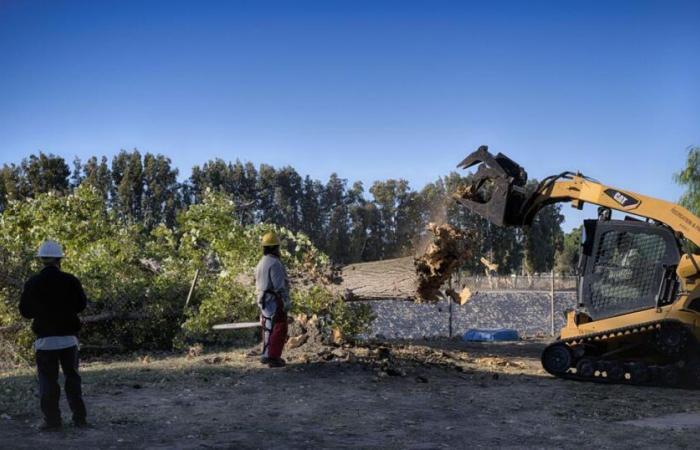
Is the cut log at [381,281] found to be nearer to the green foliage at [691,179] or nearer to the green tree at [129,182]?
the green foliage at [691,179]

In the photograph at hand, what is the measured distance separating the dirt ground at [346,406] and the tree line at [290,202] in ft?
87.6

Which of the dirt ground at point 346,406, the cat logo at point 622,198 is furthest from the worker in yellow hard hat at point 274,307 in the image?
the cat logo at point 622,198

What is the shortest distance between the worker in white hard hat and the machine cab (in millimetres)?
6274

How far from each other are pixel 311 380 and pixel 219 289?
13.6ft

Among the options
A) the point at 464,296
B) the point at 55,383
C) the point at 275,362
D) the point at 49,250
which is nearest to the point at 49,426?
the point at 55,383

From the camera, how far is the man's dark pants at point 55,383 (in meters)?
5.92

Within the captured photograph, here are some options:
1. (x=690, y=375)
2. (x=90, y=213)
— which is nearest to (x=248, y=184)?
(x=90, y=213)

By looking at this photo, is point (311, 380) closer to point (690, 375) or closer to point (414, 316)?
point (690, 375)

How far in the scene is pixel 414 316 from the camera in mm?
23188

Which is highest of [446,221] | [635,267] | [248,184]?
[248,184]

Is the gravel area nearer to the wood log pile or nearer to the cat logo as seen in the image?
the wood log pile

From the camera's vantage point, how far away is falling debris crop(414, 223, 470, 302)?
426 inches

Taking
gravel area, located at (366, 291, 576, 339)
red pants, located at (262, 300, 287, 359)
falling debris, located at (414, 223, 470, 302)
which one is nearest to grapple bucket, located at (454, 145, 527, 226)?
falling debris, located at (414, 223, 470, 302)

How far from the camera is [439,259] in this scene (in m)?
11.0
